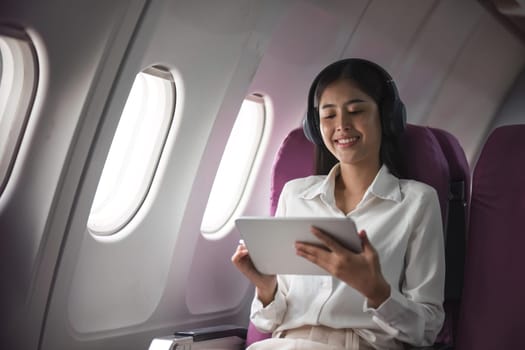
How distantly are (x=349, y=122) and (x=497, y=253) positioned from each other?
68 centimetres

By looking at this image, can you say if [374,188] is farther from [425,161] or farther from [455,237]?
[455,237]

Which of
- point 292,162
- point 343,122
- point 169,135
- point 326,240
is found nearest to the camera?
point 326,240

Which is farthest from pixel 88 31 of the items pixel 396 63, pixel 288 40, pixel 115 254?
pixel 396 63

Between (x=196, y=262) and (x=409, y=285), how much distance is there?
1.40m

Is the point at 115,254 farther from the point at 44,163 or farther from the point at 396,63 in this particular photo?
the point at 396,63

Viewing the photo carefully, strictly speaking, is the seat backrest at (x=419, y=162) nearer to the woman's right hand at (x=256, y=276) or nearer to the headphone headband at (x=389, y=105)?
the headphone headband at (x=389, y=105)

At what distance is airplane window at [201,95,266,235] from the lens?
3.76 meters

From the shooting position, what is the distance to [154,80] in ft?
10.3

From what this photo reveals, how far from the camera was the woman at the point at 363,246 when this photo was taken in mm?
2201

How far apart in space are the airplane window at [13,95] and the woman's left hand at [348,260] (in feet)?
3.68

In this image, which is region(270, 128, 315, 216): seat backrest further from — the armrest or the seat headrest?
the armrest

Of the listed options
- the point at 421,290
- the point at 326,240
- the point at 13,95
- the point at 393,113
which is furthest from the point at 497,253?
the point at 13,95

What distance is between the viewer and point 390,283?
2381mm

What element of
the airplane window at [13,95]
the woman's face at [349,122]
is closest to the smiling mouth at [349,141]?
the woman's face at [349,122]
